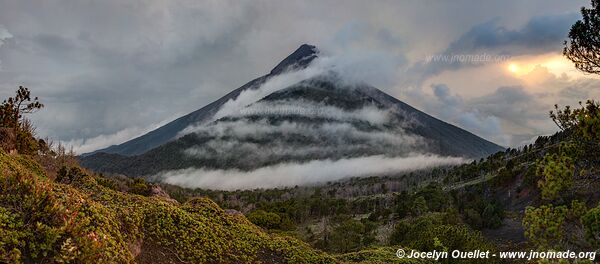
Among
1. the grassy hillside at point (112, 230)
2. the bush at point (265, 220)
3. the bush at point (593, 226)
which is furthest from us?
the bush at point (265, 220)

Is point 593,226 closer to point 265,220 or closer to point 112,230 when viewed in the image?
point 112,230

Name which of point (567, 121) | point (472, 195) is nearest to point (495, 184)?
point (472, 195)

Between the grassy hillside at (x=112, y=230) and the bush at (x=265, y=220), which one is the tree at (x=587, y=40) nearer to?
the grassy hillside at (x=112, y=230)

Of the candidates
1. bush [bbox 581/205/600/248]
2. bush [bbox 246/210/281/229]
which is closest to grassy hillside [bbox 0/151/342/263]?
bush [bbox 581/205/600/248]

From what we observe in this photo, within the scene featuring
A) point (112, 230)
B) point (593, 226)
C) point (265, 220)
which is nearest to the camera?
point (593, 226)

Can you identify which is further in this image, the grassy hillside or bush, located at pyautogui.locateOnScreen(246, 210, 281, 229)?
bush, located at pyautogui.locateOnScreen(246, 210, 281, 229)

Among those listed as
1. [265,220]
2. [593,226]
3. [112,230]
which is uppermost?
[112,230]

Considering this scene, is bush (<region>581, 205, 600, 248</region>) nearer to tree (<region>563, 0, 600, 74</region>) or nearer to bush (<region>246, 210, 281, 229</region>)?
tree (<region>563, 0, 600, 74</region>)

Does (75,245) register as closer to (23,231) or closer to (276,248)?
(23,231)

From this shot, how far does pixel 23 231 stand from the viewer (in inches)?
312

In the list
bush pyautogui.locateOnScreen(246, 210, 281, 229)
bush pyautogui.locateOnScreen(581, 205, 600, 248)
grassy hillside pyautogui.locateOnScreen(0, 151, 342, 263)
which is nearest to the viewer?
grassy hillside pyautogui.locateOnScreen(0, 151, 342, 263)

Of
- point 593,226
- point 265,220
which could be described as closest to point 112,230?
point 593,226

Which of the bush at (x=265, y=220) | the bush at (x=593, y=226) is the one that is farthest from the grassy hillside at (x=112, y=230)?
the bush at (x=265, y=220)

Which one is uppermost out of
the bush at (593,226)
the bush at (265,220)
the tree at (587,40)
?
the tree at (587,40)
